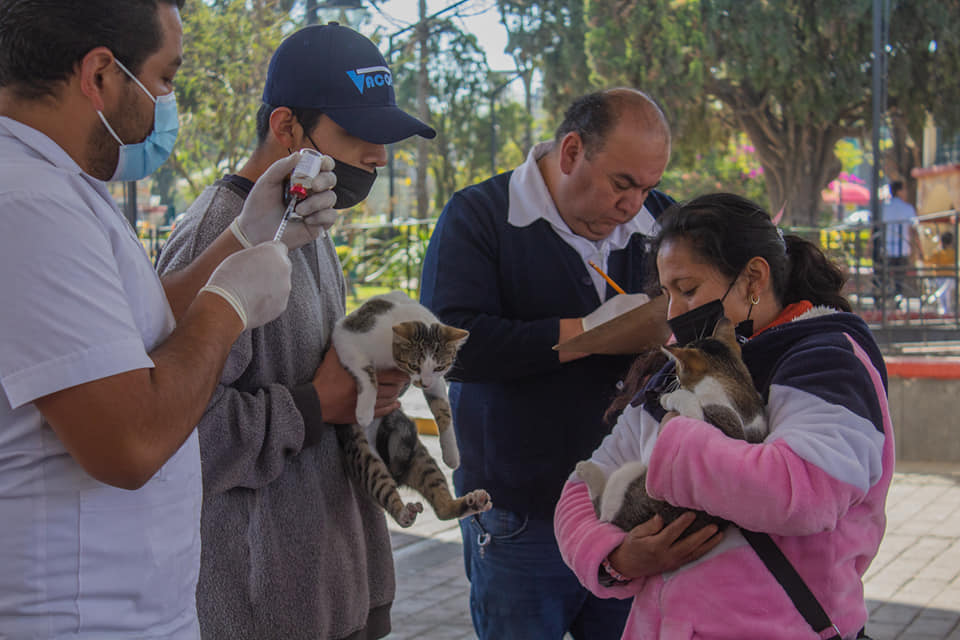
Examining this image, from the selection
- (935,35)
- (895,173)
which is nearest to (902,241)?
(935,35)

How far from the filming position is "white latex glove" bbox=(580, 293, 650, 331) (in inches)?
110

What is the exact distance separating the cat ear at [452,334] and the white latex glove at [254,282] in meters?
0.80

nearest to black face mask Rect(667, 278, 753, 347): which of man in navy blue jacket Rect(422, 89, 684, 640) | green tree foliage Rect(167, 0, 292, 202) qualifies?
man in navy blue jacket Rect(422, 89, 684, 640)

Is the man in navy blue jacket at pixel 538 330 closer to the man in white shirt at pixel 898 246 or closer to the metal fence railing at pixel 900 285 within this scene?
the metal fence railing at pixel 900 285

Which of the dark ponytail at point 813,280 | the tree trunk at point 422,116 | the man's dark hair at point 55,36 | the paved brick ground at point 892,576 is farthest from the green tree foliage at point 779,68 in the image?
the man's dark hair at point 55,36

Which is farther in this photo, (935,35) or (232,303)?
(935,35)

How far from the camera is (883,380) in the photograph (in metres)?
1.97

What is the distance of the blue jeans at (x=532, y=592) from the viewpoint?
2820 millimetres

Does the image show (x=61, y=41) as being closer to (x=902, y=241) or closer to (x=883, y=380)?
(x=883, y=380)

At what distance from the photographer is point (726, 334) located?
1990 millimetres

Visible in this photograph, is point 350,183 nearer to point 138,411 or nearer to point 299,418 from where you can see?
point 299,418

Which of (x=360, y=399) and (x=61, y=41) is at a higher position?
(x=61, y=41)

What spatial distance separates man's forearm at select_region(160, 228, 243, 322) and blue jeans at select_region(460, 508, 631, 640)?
1.23 m

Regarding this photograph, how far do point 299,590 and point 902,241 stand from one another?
9.97 m
